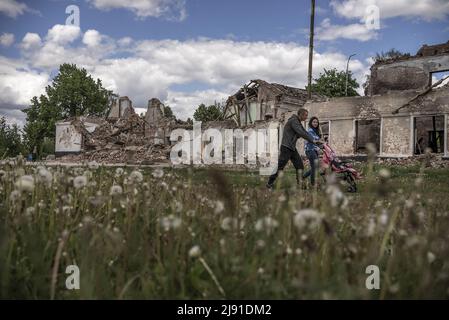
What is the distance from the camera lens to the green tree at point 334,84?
175 feet

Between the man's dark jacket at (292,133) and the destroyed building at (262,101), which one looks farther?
the destroyed building at (262,101)

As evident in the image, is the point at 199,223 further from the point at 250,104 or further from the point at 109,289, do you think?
the point at 250,104

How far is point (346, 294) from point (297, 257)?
0.53 meters

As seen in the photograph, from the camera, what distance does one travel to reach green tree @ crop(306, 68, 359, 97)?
53344mm

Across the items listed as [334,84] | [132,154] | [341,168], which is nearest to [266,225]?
[341,168]

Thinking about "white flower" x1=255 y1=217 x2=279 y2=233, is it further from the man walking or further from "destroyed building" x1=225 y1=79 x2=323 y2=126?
"destroyed building" x1=225 y1=79 x2=323 y2=126

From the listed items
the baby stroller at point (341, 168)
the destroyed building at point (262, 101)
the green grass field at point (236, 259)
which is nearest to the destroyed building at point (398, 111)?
the destroyed building at point (262, 101)

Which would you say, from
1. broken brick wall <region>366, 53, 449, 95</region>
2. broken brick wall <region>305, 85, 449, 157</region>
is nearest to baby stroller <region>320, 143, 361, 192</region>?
broken brick wall <region>305, 85, 449, 157</region>

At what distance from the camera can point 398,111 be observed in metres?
24.0

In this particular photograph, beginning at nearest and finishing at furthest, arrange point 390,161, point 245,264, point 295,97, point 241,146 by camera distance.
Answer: point 245,264 → point 390,161 → point 241,146 → point 295,97

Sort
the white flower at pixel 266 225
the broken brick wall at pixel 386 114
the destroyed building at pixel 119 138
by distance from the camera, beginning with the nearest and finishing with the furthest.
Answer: the white flower at pixel 266 225, the broken brick wall at pixel 386 114, the destroyed building at pixel 119 138

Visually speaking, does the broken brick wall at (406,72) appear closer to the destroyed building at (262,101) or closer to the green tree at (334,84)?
the destroyed building at (262,101)
